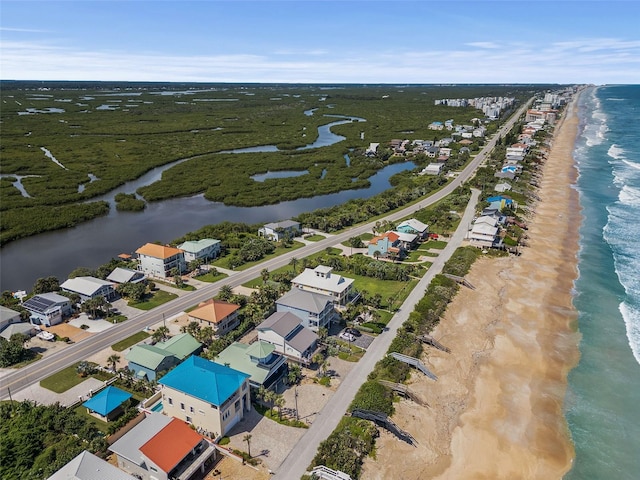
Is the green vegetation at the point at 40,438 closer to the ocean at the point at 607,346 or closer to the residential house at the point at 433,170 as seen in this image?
the ocean at the point at 607,346

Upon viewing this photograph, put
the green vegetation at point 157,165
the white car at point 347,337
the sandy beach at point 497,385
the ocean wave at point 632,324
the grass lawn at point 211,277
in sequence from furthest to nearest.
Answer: the green vegetation at point 157,165
the grass lawn at point 211,277
the ocean wave at point 632,324
the white car at point 347,337
the sandy beach at point 497,385

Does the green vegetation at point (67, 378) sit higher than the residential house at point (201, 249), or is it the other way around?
the residential house at point (201, 249)

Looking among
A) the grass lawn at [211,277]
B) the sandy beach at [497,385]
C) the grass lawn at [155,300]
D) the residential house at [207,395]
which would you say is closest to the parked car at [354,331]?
the sandy beach at [497,385]

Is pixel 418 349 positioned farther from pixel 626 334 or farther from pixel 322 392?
pixel 626 334

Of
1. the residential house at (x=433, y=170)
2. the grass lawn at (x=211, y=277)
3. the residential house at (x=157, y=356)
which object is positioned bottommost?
the grass lawn at (x=211, y=277)

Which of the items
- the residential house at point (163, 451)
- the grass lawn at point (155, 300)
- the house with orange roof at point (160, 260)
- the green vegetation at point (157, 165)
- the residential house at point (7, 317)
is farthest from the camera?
the green vegetation at point (157, 165)

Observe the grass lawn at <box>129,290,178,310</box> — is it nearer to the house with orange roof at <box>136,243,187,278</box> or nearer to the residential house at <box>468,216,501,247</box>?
the house with orange roof at <box>136,243,187,278</box>

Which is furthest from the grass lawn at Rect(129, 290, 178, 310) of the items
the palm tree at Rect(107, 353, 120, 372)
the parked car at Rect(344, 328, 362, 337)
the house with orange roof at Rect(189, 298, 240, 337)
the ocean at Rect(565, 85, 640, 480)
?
the ocean at Rect(565, 85, 640, 480)
